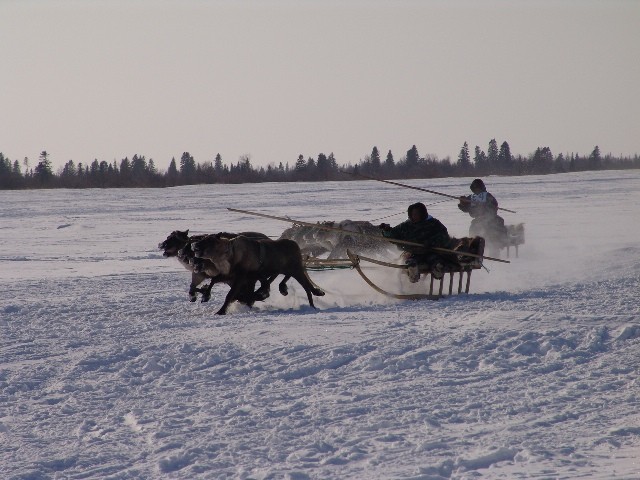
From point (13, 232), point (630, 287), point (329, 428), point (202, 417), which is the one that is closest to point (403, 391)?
point (329, 428)

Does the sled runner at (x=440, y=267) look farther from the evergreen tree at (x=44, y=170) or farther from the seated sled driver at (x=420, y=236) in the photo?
the evergreen tree at (x=44, y=170)

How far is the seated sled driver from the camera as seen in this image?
35.0 ft

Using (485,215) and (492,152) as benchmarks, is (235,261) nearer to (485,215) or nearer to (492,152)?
(485,215)

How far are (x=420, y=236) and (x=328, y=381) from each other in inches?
193

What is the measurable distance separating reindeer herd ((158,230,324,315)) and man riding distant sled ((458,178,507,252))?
15.8 ft

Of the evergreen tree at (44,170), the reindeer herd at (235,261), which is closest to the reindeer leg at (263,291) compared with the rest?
the reindeer herd at (235,261)

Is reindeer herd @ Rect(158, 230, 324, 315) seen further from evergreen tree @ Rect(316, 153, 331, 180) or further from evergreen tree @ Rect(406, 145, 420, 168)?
evergreen tree @ Rect(406, 145, 420, 168)

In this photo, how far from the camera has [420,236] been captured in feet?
35.6

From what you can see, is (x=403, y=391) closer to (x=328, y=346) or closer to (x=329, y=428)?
(x=329, y=428)

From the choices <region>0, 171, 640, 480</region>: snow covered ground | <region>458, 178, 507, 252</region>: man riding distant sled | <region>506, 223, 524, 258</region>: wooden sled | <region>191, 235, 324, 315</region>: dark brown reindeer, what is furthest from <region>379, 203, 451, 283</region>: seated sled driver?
<region>506, 223, 524, 258</region>: wooden sled

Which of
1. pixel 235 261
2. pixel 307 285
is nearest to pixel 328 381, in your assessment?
pixel 235 261

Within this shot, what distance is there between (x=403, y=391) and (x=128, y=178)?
73043mm

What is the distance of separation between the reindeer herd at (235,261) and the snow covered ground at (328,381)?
27cm

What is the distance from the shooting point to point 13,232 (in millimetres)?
25578
